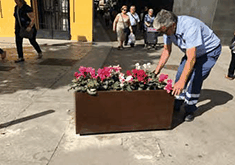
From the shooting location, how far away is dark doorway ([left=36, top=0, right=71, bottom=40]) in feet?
34.1

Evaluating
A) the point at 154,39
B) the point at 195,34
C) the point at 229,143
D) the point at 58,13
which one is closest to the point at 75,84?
the point at 195,34

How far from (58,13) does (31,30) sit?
475cm

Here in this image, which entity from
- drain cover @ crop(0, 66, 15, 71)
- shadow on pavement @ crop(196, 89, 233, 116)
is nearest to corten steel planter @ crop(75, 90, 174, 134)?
shadow on pavement @ crop(196, 89, 233, 116)

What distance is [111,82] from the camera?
9.79 feet

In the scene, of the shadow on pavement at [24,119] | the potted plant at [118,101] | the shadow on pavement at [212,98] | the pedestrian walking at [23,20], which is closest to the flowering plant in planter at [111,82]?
the potted plant at [118,101]

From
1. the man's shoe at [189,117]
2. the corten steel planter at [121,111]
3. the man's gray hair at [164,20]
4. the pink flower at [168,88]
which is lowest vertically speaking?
the man's shoe at [189,117]

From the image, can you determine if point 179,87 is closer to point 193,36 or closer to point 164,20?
point 193,36

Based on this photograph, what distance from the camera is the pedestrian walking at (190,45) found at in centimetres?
276

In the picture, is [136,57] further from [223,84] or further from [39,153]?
[39,153]

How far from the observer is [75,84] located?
2873 mm

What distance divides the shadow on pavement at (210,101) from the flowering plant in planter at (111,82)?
0.86 metres

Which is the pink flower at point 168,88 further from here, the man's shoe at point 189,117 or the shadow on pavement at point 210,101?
the man's shoe at point 189,117

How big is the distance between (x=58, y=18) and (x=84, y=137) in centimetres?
891

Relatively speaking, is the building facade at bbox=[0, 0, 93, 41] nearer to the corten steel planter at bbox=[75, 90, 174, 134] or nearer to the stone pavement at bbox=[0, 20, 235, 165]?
the stone pavement at bbox=[0, 20, 235, 165]
